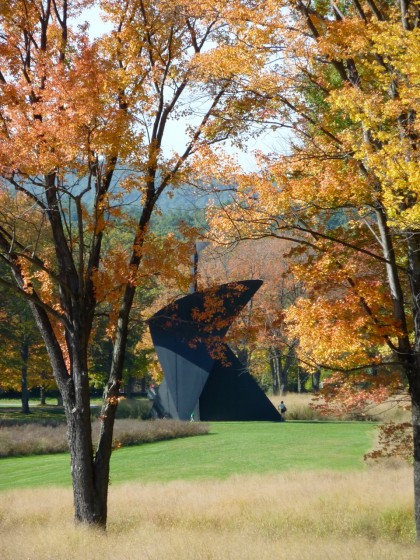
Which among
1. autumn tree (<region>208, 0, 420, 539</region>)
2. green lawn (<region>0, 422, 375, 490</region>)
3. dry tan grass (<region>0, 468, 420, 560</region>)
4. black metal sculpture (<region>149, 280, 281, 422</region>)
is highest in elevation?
autumn tree (<region>208, 0, 420, 539</region>)

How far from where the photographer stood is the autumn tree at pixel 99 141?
8.98 metres

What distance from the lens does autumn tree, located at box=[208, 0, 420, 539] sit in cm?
804

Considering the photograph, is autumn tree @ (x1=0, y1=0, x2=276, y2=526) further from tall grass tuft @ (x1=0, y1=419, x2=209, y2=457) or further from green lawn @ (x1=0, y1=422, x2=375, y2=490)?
tall grass tuft @ (x1=0, y1=419, x2=209, y2=457)

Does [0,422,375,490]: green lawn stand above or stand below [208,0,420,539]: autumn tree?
below

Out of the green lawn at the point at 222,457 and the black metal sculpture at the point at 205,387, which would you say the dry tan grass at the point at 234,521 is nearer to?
the green lawn at the point at 222,457

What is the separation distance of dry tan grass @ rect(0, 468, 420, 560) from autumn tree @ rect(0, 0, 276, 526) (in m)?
1.65

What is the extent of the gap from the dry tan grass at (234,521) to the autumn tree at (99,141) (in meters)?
1.65

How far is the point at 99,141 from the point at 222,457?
14722 mm

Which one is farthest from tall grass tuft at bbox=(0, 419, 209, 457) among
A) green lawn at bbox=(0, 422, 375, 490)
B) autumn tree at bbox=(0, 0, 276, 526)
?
autumn tree at bbox=(0, 0, 276, 526)

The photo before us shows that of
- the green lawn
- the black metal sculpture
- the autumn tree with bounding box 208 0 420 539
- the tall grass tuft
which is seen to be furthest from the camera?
the black metal sculpture

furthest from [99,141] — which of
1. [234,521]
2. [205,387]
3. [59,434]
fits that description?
[205,387]

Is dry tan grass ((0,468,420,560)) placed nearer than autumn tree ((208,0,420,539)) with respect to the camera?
Yes

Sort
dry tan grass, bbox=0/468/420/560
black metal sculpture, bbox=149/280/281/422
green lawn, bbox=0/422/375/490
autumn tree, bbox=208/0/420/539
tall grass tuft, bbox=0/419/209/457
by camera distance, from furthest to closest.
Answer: black metal sculpture, bbox=149/280/281/422
tall grass tuft, bbox=0/419/209/457
green lawn, bbox=0/422/375/490
autumn tree, bbox=208/0/420/539
dry tan grass, bbox=0/468/420/560

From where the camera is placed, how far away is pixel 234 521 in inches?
425
